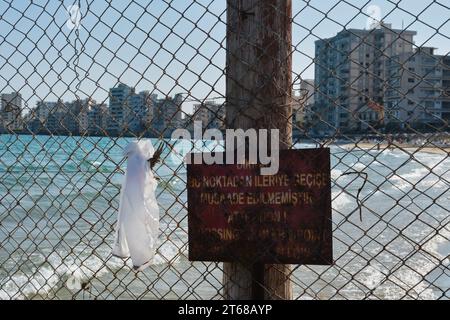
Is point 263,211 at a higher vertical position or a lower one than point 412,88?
lower

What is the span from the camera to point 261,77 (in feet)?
6.95

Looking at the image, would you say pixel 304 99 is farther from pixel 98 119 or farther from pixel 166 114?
pixel 98 119

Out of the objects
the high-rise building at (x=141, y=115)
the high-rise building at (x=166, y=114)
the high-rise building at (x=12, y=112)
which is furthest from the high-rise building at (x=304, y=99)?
the high-rise building at (x=12, y=112)

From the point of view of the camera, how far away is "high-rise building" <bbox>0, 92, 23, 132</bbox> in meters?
3.19

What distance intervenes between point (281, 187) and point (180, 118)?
0.63 m

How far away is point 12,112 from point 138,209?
1.42m

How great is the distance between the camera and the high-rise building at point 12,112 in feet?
10.5

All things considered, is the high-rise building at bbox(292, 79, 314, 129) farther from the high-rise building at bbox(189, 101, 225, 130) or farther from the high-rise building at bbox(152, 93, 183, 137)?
the high-rise building at bbox(152, 93, 183, 137)

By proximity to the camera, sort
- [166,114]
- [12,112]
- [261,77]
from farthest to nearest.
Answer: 1. [12,112]
2. [166,114]
3. [261,77]

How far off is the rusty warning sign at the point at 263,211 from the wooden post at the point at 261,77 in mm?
104

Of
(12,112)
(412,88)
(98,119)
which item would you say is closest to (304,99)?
(412,88)

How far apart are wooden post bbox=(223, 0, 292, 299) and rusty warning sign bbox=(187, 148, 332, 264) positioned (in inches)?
4.1

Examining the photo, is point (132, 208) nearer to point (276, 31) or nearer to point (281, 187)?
point (281, 187)

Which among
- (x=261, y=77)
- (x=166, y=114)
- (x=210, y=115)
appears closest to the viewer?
(x=261, y=77)
